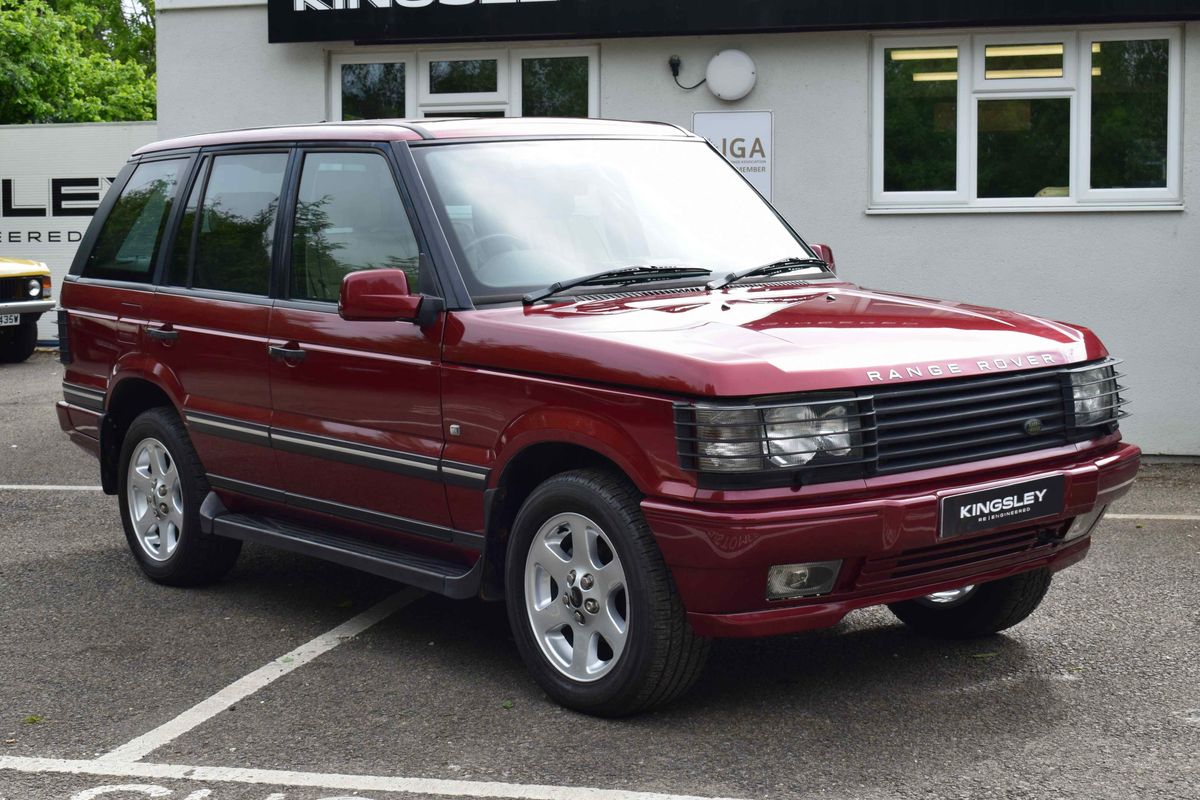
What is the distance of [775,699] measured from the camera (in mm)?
5301

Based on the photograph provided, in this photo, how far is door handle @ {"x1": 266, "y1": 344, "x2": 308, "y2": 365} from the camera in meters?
6.11

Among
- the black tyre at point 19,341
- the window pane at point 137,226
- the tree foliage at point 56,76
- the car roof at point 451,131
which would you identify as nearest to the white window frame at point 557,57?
the window pane at point 137,226

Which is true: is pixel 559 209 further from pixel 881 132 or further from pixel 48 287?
pixel 48 287

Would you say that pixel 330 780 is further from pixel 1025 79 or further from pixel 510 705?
pixel 1025 79

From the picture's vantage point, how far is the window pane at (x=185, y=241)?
6977 millimetres

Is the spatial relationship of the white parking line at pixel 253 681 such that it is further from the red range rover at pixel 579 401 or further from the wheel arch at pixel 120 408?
the wheel arch at pixel 120 408

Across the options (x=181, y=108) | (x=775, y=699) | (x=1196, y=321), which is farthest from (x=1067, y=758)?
(x=181, y=108)

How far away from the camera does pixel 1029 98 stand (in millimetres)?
11359

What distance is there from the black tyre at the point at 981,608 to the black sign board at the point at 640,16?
6.17m

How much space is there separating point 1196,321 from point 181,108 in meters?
8.08

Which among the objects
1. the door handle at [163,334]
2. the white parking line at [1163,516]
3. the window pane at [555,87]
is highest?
the window pane at [555,87]

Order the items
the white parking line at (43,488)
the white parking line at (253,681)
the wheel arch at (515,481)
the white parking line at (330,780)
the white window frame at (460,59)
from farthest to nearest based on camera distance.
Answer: the white window frame at (460,59) → the white parking line at (43,488) → the wheel arch at (515,481) → the white parking line at (253,681) → the white parking line at (330,780)

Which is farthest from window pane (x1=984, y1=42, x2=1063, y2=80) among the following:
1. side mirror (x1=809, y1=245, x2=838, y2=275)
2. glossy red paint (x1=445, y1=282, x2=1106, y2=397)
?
glossy red paint (x1=445, y1=282, x2=1106, y2=397)

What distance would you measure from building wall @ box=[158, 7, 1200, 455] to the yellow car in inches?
303
